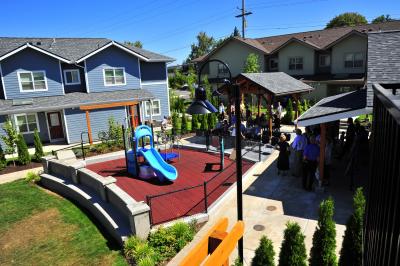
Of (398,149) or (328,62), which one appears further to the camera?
(328,62)

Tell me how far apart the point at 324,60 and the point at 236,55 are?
10.7 m

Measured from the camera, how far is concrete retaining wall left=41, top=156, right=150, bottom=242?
8.62 meters

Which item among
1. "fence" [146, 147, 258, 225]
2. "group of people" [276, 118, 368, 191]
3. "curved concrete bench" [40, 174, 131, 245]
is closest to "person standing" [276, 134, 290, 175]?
"group of people" [276, 118, 368, 191]

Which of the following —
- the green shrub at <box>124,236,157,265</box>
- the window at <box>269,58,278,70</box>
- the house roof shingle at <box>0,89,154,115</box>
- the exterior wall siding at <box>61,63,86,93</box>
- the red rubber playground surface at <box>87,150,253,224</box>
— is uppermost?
the window at <box>269,58,278,70</box>

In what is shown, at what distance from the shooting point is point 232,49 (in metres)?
40.3

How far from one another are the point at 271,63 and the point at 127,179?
29.7 meters

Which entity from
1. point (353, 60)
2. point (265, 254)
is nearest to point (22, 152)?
point (265, 254)

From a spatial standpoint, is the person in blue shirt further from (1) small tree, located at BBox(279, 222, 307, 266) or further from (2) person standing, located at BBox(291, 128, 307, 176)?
(1) small tree, located at BBox(279, 222, 307, 266)

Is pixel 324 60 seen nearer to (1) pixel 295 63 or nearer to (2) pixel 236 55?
(1) pixel 295 63

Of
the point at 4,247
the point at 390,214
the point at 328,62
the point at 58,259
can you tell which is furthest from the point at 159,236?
the point at 328,62

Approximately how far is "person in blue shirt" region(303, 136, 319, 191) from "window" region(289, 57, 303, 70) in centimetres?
2641

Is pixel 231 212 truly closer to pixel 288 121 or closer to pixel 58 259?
pixel 58 259

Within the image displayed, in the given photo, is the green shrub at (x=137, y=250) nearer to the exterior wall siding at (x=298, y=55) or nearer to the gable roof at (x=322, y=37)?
the gable roof at (x=322, y=37)

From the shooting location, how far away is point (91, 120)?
2392 centimetres
